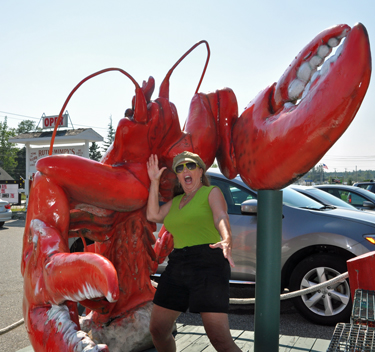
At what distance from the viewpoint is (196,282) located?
203 cm

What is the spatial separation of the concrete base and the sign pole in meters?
0.68

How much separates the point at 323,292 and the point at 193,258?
8.61ft

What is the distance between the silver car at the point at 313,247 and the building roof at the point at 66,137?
12.4 meters

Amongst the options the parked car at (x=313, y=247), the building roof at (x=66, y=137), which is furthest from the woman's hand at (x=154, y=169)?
the building roof at (x=66, y=137)

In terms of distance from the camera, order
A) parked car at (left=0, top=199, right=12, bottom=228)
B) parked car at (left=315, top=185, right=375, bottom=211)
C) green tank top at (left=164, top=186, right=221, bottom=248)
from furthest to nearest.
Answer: parked car at (left=0, top=199, right=12, bottom=228) < parked car at (left=315, top=185, right=375, bottom=211) < green tank top at (left=164, top=186, right=221, bottom=248)

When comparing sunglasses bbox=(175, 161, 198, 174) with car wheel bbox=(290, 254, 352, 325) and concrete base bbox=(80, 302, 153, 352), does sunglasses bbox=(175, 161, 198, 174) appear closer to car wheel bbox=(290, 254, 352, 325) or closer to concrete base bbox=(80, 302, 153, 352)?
concrete base bbox=(80, 302, 153, 352)

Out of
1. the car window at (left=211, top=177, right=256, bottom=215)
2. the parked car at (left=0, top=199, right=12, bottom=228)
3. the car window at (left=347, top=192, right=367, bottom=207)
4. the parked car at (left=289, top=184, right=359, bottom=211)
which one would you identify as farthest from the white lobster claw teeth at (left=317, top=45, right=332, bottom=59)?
the parked car at (left=0, top=199, right=12, bottom=228)

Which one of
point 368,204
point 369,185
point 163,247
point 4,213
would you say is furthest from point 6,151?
point 163,247

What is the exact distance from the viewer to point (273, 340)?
7.38 ft

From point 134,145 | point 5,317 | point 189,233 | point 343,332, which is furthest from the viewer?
point 5,317

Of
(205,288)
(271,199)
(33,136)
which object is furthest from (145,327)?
(33,136)

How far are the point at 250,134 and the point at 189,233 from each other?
65 centimetres

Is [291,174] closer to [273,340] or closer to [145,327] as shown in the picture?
[273,340]

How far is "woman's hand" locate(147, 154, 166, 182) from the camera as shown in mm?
2237
